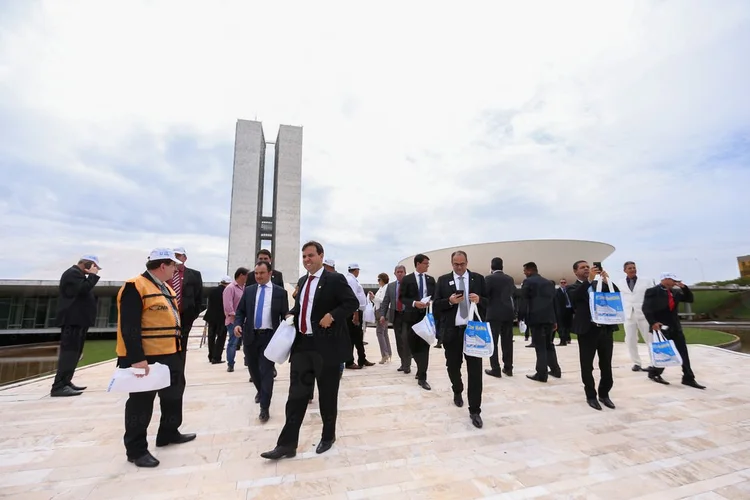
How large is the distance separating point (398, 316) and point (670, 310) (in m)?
3.91

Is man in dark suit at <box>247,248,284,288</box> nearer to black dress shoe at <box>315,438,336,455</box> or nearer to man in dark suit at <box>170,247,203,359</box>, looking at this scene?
man in dark suit at <box>170,247,203,359</box>

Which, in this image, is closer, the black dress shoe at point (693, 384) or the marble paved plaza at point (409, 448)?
the marble paved plaza at point (409, 448)

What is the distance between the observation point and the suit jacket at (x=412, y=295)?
16.3ft

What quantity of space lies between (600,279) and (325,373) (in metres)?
3.39

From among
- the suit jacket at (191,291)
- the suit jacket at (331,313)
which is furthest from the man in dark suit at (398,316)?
the suit jacket at (191,291)

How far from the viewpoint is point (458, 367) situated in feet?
12.1

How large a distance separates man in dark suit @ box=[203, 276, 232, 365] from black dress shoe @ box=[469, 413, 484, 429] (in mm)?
4988

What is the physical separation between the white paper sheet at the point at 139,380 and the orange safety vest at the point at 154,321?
17 centimetres

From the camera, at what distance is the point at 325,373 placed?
107 inches

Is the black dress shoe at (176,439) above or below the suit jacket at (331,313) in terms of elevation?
below

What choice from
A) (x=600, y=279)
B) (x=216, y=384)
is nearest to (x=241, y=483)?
(x=216, y=384)

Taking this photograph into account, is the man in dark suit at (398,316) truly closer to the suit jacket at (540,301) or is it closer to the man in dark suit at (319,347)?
the suit jacket at (540,301)

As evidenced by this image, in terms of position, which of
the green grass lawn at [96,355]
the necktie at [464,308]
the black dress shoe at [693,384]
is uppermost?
the necktie at [464,308]

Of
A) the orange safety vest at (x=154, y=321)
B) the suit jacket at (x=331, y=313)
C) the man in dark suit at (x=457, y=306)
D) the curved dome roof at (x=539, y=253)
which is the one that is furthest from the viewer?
the curved dome roof at (x=539, y=253)
